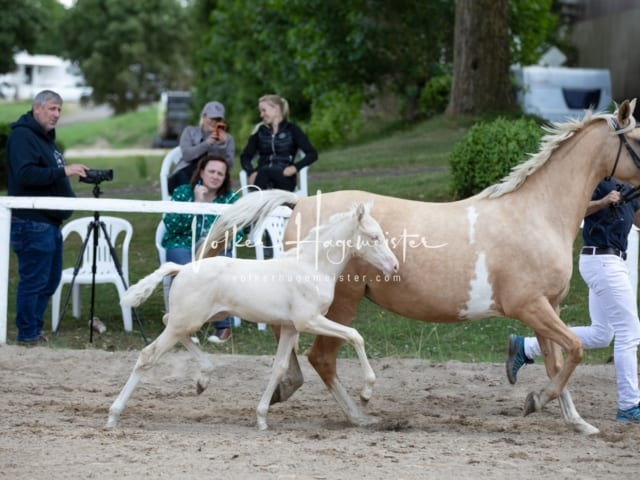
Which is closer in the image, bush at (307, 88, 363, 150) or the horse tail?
the horse tail

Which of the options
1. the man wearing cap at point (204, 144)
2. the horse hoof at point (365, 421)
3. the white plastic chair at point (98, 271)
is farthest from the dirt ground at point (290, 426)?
the man wearing cap at point (204, 144)

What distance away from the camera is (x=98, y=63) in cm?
5372

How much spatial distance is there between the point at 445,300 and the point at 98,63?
161ft

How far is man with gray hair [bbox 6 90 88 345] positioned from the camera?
356 inches

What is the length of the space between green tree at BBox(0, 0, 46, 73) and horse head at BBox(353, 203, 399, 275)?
99.9 ft

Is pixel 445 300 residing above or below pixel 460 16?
below

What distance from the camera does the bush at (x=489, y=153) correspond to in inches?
516

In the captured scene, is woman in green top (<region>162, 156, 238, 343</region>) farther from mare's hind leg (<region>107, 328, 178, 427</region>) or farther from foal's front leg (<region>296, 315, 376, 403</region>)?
foal's front leg (<region>296, 315, 376, 403</region>)

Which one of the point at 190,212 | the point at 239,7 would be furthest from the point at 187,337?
the point at 239,7

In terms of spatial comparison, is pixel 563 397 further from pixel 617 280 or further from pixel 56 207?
pixel 56 207

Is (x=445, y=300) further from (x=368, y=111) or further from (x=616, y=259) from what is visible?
(x=368, y=111)

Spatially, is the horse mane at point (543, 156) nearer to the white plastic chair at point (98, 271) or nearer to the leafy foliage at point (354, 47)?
the white plastic chair at point (98, 271)

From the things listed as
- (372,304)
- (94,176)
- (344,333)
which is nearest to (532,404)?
(344,333)

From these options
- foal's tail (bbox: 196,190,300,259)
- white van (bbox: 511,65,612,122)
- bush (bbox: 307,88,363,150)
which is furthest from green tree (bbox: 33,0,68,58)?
foal's tail (bbox: 196,190,300,259)
